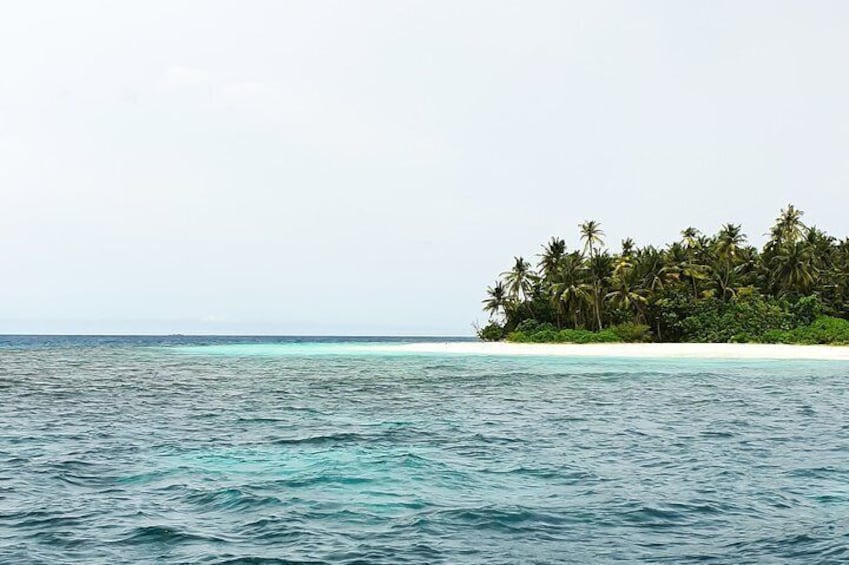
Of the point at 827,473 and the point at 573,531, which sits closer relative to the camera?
the point at 573,531

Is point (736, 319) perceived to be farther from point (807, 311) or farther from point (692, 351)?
point (692, 351)

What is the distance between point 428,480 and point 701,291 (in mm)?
72111

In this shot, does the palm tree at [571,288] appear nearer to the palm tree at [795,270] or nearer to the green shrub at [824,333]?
the palm tree at [795,270]

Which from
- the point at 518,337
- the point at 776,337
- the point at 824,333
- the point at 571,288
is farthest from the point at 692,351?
the point at 518,337

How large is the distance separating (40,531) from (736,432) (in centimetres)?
1574

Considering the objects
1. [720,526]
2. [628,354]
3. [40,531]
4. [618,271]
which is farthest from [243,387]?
[618,271]

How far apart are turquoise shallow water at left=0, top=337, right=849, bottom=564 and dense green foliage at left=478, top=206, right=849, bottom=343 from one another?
46.1 meters

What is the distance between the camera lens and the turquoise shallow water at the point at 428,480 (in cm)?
885

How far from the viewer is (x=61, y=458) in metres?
15.0

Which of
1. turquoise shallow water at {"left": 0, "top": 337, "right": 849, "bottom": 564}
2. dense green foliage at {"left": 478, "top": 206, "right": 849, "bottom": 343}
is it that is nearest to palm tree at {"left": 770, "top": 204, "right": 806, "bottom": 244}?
dense green foliage at {"left": 478, "top": 206, "right": 849, "bottom": 343}

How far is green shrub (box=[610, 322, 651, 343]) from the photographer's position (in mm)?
75125

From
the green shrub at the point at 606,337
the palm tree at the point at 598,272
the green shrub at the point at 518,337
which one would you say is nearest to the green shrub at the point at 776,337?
the green shrub at the point at 606,337

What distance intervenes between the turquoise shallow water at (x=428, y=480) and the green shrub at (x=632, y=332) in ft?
155

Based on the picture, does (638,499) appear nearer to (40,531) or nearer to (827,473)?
(827,473)
